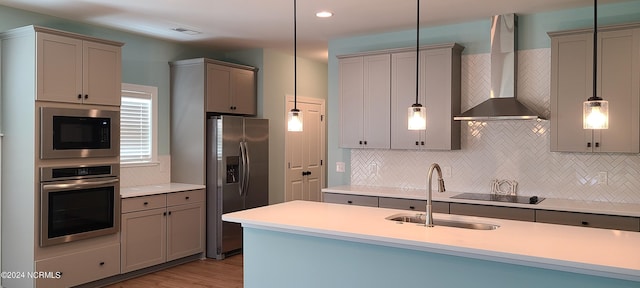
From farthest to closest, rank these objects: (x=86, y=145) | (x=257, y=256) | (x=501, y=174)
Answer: (x=501, y=174)
(x=86, y=145)
(x=257, y=256)

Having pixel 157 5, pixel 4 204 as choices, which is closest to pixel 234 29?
pixel 157 5

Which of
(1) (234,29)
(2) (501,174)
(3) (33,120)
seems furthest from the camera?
(1) (234,29)

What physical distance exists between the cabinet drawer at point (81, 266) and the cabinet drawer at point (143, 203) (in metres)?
0.37

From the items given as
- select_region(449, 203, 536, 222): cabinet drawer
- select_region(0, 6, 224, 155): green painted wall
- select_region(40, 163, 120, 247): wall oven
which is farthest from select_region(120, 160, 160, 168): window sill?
select_region(449, 203, 536, 222): cabinet drawer

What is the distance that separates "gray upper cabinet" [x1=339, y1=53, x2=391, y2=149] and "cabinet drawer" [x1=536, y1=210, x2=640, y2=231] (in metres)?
1.69

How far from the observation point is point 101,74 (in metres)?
4.57

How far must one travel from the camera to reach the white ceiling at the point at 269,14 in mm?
4273

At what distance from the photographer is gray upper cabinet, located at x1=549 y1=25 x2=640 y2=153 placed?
395cm

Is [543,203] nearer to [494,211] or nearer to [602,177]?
[494,211]

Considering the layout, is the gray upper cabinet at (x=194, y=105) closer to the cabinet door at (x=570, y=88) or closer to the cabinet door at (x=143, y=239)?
the cabinet door at (x=143, y=239)

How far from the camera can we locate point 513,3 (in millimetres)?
4254

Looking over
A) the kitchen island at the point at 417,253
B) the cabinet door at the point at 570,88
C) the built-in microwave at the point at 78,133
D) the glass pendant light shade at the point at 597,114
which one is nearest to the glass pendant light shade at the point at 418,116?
the kitchen island at the point at 417,253

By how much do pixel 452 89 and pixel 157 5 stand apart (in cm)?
278

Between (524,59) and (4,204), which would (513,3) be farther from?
(4,204)
